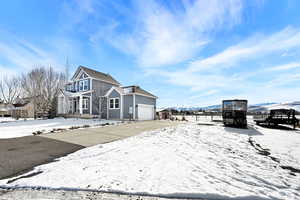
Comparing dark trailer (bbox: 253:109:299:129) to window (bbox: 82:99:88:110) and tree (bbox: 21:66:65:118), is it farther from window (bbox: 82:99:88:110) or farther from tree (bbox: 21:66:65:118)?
tree (bbox: 21:66:65:118)

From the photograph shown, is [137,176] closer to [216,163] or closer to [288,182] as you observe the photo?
[216,163]

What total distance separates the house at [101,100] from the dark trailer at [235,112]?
9.80 meters

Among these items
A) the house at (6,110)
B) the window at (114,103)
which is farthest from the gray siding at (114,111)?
the house at (6,110)

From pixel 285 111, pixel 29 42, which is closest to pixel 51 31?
pixel 29 42

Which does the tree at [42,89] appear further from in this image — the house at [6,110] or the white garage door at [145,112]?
the white garage door at [145,112]

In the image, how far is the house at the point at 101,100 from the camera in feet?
55.6

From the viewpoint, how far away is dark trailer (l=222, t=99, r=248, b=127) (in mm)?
10414

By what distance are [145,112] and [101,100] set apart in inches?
258

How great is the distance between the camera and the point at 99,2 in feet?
27.8

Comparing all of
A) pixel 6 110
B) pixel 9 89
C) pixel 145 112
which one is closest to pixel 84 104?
pixel 145 112

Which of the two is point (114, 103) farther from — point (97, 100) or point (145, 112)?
point (145, 112)

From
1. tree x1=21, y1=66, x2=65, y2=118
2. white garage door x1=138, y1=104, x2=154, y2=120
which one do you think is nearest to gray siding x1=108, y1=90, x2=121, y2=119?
white garage door x1=138, y1=104, x2=154, y2=120

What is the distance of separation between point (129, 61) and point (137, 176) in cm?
1659

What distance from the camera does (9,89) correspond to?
91.2 feet
